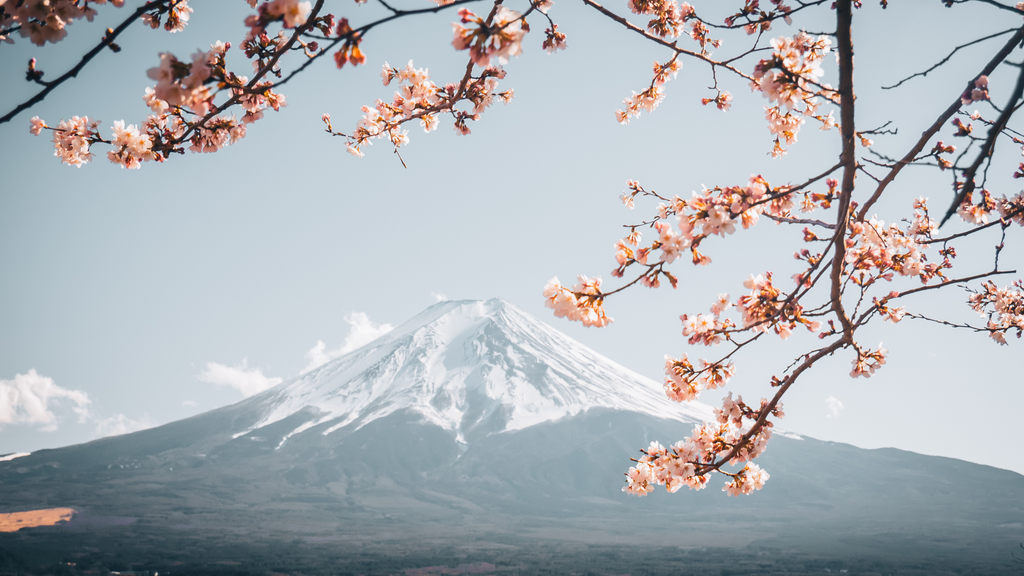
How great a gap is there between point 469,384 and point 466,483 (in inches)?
1283

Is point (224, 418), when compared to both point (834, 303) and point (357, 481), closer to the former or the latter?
point (357, 481)

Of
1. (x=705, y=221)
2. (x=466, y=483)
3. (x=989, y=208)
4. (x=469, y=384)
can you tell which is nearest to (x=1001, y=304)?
(x=989, y=208)

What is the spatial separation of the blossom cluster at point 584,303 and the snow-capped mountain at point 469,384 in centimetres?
9094

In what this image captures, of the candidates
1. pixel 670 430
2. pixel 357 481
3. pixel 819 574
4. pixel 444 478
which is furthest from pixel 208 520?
pixel 670 430

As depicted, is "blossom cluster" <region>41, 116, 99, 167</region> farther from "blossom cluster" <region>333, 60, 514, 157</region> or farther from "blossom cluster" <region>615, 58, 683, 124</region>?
"blossom cluster" <region>615, 58, 683, 124</region>

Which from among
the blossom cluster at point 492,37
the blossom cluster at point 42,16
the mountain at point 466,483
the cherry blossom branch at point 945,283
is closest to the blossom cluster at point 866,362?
the cherry blossom branch at point 945,283

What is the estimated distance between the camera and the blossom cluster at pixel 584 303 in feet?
6.08

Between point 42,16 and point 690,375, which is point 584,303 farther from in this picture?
point 42,16

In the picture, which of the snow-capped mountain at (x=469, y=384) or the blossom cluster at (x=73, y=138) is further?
the snow-capped mountain at (x=469, y=384)

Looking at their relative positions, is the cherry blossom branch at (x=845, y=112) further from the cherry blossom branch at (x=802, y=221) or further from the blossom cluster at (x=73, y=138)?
the blossom cluster at (x=73, y=138)

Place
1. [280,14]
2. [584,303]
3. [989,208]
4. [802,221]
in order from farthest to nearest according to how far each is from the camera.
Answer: [989,208] < [802,221] < [584,303] < [280,14]

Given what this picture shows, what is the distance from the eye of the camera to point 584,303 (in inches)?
73.2

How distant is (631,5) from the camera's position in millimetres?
2855

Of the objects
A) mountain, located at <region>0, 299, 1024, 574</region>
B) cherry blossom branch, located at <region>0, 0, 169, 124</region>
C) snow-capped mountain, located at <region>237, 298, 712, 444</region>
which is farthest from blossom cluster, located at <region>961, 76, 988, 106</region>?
snow-capped mountain, located at <region>237, 298, 712, 444</region>
